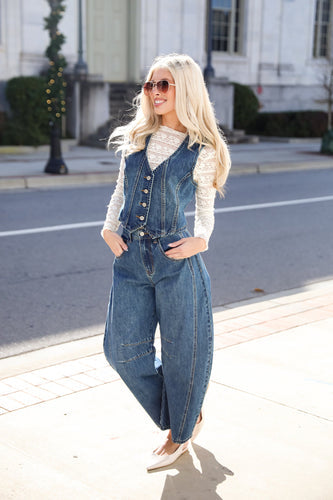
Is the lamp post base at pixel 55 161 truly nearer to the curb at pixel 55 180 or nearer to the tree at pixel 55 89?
the tree at pixel 55 89

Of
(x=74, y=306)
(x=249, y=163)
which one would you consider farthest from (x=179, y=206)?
(x=249, y=163)

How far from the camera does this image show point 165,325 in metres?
3.29

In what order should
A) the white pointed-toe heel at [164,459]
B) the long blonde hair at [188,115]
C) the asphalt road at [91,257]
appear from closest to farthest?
1. the long blonde hair at [188,115]
2. the white pointed-toe heel at [164,459]
3. the asphalt road at [91,257]

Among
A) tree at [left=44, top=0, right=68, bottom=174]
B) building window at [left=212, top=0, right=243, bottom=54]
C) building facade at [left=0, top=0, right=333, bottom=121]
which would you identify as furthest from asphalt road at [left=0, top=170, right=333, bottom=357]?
building window at [left=212, top=0, right=243, bottom=54]

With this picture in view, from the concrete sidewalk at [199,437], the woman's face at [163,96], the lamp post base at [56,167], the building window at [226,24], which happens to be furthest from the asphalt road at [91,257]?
the building window at [226,24]

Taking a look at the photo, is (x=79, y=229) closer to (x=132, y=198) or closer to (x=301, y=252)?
(x=301, y=252)

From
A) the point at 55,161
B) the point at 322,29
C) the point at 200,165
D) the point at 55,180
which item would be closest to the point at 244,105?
the point at 322,29

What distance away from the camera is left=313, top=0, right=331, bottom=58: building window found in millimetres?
28734

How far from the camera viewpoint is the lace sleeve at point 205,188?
329 centimetres

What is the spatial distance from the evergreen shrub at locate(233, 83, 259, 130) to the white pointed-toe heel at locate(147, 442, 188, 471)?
2218cm

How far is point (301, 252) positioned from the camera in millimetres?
8500

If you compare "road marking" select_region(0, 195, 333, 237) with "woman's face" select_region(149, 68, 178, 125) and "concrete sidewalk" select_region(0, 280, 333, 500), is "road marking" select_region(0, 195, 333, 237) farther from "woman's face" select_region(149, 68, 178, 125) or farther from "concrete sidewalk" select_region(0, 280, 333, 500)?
"woman's face" select_region(149, 68, 178, 125)

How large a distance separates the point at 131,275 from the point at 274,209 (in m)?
8.41

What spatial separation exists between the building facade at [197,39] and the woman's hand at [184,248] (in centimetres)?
1753
